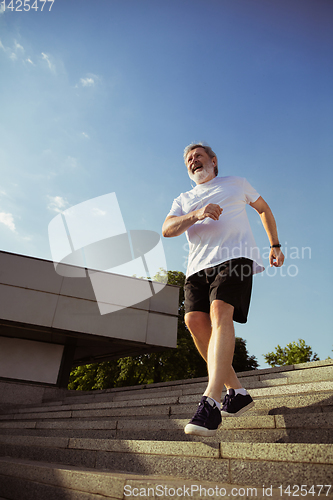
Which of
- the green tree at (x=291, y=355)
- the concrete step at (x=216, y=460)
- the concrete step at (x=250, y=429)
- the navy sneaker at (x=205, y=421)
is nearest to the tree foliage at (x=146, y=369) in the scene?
the green tree at (x=291, y=355)

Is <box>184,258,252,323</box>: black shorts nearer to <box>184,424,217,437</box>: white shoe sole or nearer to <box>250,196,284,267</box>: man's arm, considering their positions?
<box>250,196,284,267</box>: man's arm

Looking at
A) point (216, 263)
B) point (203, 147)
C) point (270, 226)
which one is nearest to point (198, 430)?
point (216, 263)

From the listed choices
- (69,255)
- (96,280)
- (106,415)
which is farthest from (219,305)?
(69,255)

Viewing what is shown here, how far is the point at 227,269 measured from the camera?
229 centimetres

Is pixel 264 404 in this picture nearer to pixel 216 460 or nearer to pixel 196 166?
pixel 216 460

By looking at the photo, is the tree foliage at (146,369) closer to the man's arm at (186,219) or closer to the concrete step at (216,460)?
the concrete step at (216,460)

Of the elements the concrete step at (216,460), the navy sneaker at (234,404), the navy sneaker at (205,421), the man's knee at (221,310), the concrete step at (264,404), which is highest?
the man's knee at (221,310)

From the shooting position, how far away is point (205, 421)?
5.90 feet

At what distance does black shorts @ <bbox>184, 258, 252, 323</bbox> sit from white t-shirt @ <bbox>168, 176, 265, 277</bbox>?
6 cm

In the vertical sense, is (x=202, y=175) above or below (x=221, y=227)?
above

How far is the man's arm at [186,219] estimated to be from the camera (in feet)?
7.59

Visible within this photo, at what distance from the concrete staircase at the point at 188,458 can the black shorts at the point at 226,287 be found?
776 mm

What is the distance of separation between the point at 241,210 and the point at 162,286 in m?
10.9

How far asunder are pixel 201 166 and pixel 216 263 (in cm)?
97
